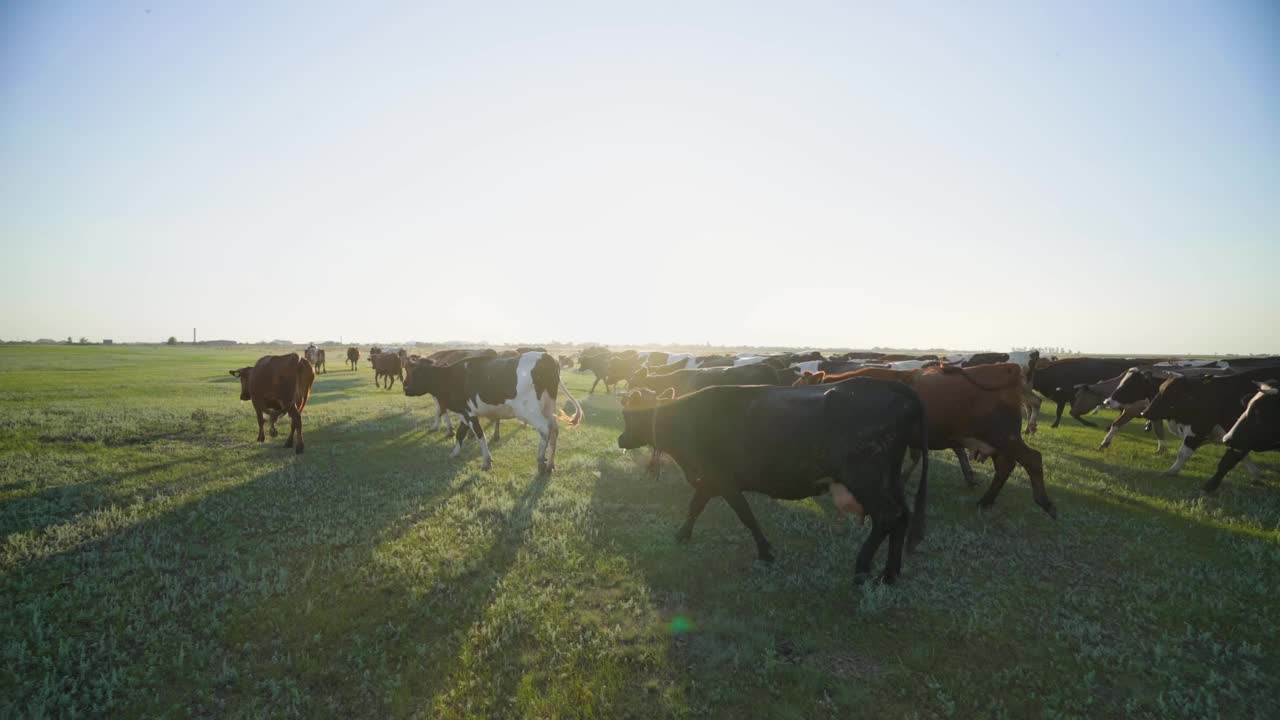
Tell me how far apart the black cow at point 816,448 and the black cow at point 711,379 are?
4.73 metres

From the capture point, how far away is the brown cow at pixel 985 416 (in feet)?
26.0

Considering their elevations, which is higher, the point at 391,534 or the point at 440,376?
the point at 440,376

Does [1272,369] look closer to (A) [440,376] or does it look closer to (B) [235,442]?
(A) [440,376]

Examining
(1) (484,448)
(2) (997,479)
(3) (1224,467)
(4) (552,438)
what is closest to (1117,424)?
(3) (1224,467)

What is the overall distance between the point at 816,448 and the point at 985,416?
3892 mm

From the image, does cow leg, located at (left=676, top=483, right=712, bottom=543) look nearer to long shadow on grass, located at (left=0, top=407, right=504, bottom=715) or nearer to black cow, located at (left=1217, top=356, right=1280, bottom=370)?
long shadow on grass, located at (left=0, top=407, right=504, bottom=715)

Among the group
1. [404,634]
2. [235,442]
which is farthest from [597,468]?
[235,442]

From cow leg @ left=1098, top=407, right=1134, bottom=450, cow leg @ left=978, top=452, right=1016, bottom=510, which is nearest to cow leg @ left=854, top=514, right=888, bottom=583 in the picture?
cow leg @ left=978, top=452, right=1016, bottom=510

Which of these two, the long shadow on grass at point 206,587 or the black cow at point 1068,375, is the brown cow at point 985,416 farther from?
the black cow at point 1068,375

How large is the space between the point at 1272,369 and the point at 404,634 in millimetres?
18632

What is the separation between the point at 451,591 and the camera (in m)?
5.91

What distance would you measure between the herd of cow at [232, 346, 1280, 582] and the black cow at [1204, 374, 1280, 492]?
0.06 feet

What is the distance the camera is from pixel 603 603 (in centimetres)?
567

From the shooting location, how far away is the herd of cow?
5.92 metres
